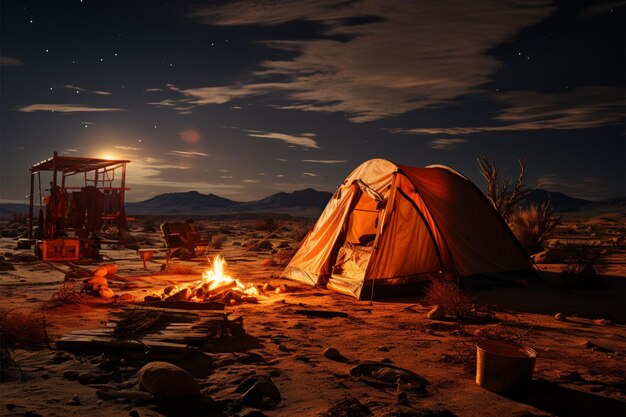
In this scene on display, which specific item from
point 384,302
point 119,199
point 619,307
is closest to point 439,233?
point 384,302

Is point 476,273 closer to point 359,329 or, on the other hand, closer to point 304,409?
point 359,329

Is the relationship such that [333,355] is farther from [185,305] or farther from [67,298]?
[67,298]

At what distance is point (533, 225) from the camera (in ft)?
60.3

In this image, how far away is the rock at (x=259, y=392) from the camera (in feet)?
13.2

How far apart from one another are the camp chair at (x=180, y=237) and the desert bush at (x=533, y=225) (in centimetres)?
1108

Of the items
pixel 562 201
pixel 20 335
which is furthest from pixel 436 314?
pixel 562 201

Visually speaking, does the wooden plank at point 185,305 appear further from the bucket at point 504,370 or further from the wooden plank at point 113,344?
the bucket at point 504,370

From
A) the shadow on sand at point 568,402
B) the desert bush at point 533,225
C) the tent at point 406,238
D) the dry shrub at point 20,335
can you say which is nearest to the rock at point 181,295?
the dry shrub at point 20,335

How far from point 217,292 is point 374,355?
418 centimetres

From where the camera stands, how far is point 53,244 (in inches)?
579

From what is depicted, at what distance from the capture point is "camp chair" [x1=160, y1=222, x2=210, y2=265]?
15.3m

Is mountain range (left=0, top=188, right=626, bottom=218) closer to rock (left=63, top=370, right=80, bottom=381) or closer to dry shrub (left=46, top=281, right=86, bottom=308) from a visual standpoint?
dry shrub (left=46, top=281, right=86, bottom=308)

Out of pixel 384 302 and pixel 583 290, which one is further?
pixel 583 290

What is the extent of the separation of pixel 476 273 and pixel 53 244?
12.3 m
